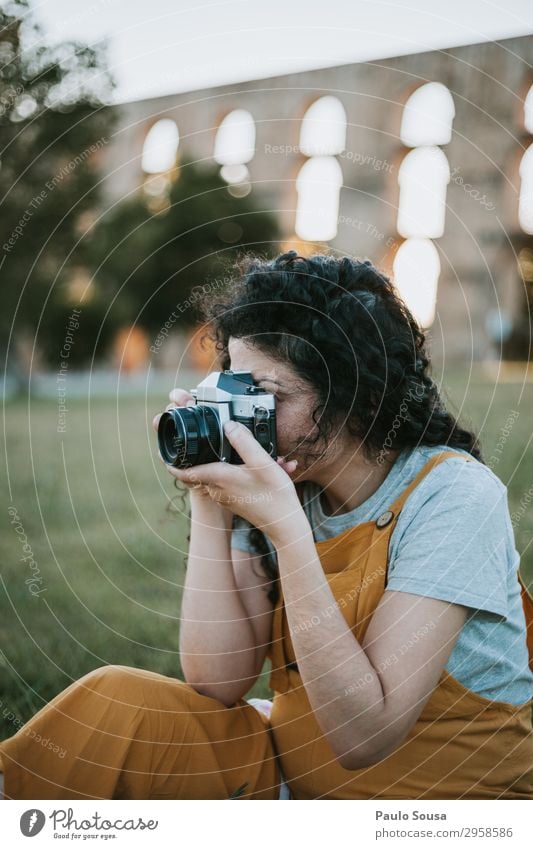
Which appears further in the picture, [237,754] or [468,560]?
[237,754]

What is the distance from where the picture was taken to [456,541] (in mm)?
1000

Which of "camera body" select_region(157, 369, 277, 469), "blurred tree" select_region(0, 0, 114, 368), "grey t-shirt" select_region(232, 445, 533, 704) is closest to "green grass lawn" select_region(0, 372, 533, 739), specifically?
"grey t-shirt" select_region(232, 445, 533, 704)

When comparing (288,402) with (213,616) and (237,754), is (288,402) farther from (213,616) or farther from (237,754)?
(237,754)

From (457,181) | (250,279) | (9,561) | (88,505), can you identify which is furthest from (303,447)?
(457,181)

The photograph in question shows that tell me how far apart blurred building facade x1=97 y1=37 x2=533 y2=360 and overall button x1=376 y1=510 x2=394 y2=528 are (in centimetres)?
47

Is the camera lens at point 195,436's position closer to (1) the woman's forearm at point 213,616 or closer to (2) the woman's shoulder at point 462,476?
(1) the woman's forearm at point 213,616

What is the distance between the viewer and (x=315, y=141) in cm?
249

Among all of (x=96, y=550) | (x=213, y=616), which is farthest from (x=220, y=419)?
(x=96, y=550)

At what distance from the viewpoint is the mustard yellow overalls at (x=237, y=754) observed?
3.54ft

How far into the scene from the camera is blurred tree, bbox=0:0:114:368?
6.48ft

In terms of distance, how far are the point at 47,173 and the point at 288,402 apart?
3.95m

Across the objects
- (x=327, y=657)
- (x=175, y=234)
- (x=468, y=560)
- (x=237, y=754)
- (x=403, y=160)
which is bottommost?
(x=237, y=754)

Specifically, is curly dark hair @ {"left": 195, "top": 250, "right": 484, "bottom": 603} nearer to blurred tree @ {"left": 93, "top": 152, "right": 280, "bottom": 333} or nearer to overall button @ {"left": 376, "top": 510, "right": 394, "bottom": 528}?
overall button @ {"left": 376, "top": 510, "right": 394, "bottom": 528}
